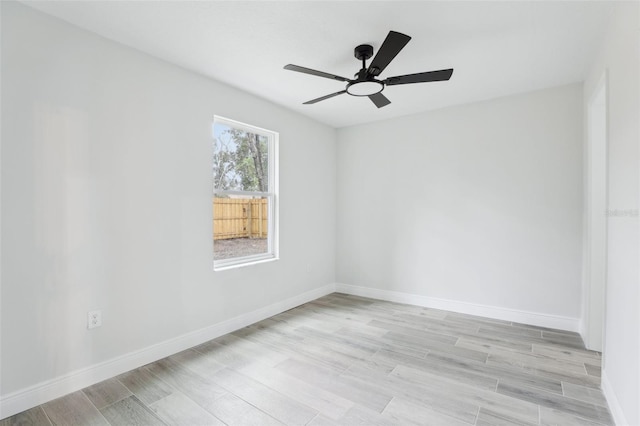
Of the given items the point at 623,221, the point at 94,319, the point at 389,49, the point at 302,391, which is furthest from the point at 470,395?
the point at 94,319

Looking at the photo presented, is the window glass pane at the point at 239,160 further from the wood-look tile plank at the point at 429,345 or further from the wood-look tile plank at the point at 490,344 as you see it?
the wood-look tile plank at the point at 490,344

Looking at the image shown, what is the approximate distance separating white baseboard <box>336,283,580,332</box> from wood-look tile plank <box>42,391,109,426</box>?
342cm

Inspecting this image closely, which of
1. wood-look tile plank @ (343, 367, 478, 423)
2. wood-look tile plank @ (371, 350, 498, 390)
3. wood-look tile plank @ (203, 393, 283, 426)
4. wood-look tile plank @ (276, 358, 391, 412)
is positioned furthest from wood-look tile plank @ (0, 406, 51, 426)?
wood-look tile plank @ (371, 350, 498, 390)

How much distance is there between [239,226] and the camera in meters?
3.59

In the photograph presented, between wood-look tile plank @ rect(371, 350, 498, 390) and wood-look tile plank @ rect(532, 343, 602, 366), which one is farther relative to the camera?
wood-look tile plank @ rect(532, 343, 602, 366)

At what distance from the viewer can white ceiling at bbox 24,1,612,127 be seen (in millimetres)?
2049

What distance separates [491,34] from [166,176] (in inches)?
114

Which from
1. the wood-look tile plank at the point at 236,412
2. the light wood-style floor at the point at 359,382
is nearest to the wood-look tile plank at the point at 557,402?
the light wood-style floor at the point at 359,382

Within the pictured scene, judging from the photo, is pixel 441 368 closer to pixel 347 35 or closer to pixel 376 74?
pixel 376 74

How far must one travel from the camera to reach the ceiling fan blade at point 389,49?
184 cm

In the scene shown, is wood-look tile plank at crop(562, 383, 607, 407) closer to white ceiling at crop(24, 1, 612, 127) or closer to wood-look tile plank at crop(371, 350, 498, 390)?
wood-look tile plank at crop(371, 350, 498, 390)

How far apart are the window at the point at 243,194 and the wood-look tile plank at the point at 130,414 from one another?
1393 mm

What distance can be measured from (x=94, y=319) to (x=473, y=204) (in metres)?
3.97

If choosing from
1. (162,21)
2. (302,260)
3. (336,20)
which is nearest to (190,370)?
(302,260)
